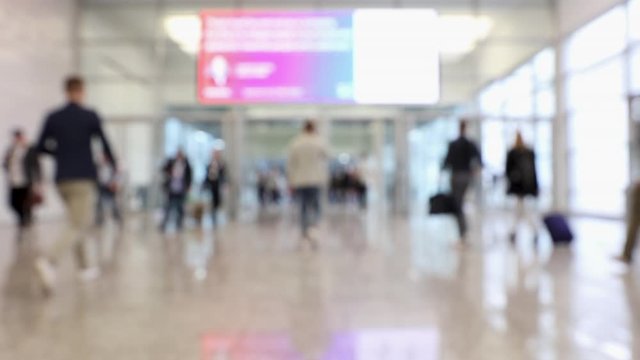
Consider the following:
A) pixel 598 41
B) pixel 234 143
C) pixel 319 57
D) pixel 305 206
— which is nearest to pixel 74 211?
pixel 305 206

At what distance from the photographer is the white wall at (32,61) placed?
1202 cm

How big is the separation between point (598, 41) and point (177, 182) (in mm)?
10563

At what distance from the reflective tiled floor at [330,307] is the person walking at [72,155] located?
0.50m

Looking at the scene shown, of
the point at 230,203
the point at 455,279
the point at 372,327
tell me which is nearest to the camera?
the point at 372,327

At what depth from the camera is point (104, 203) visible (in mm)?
12219

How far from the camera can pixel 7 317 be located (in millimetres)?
3506

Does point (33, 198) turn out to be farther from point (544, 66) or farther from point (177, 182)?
point (544, 66)

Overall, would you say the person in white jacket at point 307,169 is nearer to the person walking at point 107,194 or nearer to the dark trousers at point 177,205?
the dark trousers at point 177,205

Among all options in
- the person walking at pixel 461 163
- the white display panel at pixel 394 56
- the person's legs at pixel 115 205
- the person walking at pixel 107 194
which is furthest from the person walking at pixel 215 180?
the person walking at pixel 461 163

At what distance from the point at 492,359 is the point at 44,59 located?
45.4 feet

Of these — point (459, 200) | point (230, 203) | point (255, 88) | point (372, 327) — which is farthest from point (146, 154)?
point (372, 327)

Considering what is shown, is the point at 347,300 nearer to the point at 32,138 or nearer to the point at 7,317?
the point at 7,317

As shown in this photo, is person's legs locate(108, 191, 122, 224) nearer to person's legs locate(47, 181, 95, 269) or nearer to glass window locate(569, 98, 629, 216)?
person's legs locate(47, 181, 95, 269)

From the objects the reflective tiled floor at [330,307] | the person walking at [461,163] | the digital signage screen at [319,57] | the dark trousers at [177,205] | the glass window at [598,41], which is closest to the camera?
the reflective tiled floor at [330,307]
